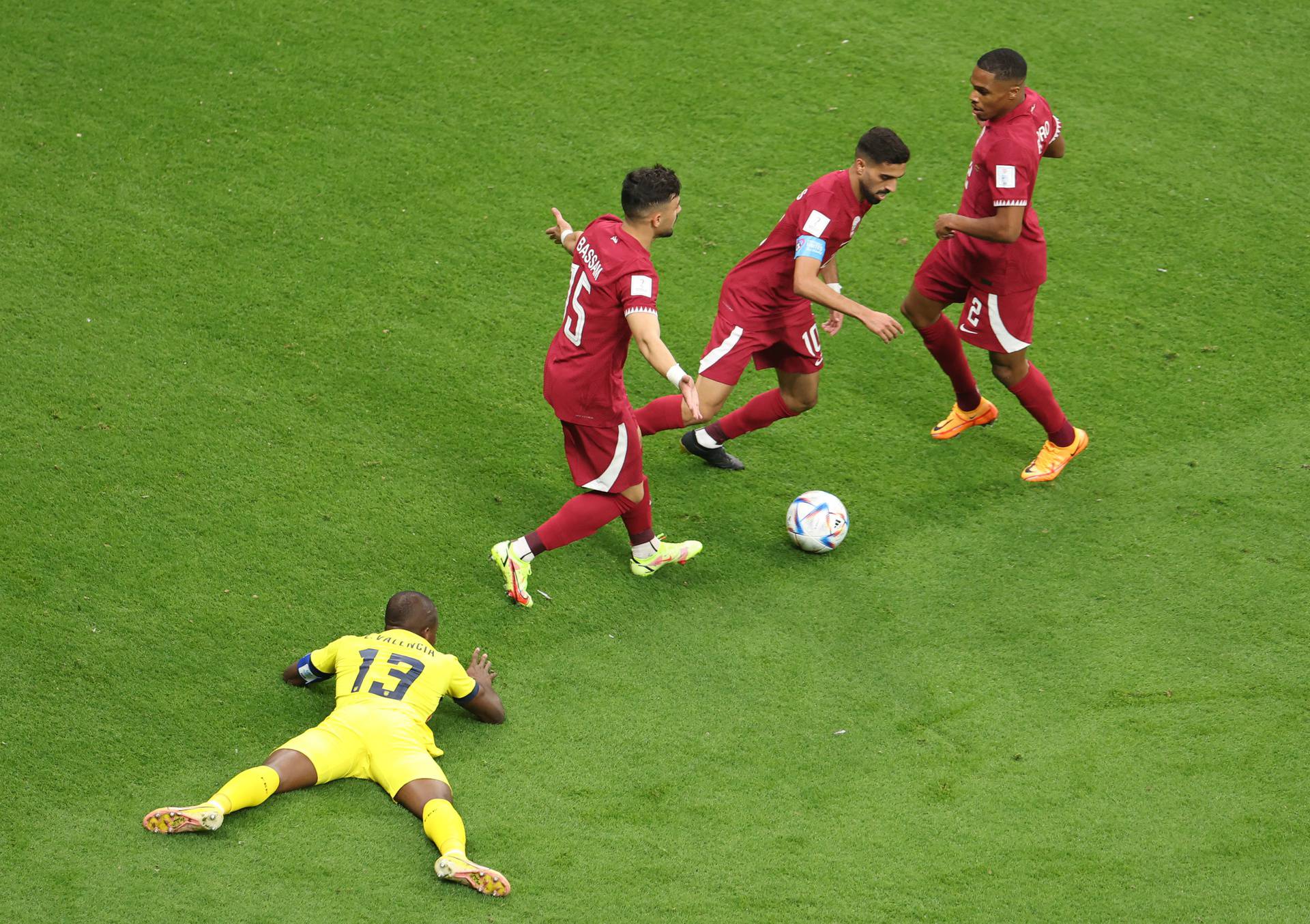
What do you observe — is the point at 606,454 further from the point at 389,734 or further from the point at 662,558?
the point at 389,734

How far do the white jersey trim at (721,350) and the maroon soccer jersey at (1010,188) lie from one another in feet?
3.89

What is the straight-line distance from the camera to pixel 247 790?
423cm

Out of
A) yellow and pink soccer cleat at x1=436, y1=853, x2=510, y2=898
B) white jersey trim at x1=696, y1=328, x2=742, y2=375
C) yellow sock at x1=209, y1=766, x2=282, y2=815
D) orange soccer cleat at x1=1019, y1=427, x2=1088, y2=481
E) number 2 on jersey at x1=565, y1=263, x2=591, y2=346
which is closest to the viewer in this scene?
yellow and pink soccer cleat at x1=436, y1=853, x2=510, y2=898

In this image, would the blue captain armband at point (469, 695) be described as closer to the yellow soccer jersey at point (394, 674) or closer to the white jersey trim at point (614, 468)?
the yellow soccer jersey at point (394, 674)

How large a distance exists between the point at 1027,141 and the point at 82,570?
445 centimetres

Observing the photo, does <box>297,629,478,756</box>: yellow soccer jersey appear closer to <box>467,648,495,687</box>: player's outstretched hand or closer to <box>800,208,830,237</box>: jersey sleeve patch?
<box>467,648,495,687</box>: player's outstretched hand

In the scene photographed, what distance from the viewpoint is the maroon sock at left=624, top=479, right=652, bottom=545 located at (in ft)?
17.9

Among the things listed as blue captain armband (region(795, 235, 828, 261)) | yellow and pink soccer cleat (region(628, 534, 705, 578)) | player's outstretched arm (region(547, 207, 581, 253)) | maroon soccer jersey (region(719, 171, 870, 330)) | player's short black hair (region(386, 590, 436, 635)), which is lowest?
yellow and pink soccer cleat (region(628, 534, 705, 578))

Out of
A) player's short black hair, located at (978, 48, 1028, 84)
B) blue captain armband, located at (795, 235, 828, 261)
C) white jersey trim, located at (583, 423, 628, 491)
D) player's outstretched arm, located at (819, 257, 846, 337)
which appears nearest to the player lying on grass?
white jersey trim, located at (583, 423, 628, 491)

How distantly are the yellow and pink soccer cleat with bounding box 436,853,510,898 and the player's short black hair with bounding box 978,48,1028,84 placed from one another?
389cm

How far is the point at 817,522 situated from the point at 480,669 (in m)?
1.70

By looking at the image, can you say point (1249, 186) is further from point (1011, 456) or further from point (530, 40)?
point (530, 40)

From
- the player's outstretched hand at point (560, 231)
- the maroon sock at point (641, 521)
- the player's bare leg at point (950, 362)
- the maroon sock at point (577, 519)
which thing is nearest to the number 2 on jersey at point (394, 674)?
the maroon sock at point (577, 519)

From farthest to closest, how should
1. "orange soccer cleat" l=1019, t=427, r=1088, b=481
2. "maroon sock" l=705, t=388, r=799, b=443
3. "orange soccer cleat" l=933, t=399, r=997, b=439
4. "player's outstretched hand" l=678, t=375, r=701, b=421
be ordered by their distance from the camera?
"orange soccer cleat" l=933, t=399, r=997, b=439, "orange soccer cleat" l=1019, t=427, r=1088, b=481, "maroon sock" l=705, t=388, r=799, b=443, "player's outstretched hand" l=678, t=375, r=701, b=421
